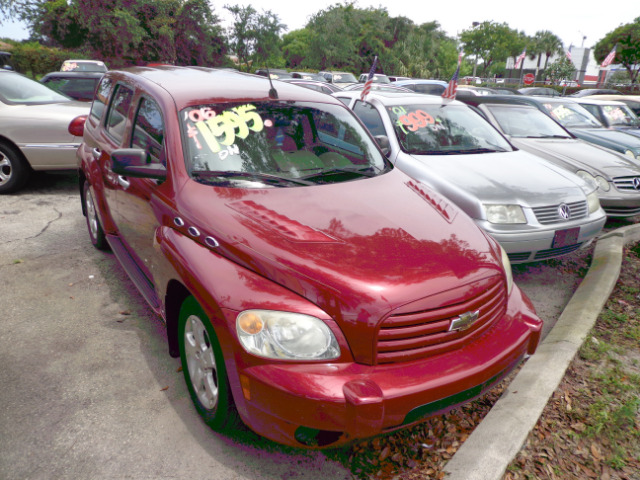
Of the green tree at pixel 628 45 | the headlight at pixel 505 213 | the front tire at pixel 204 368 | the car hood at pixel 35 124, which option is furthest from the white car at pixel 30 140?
the green tree at pixel 628 45

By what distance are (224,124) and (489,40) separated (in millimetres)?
76841

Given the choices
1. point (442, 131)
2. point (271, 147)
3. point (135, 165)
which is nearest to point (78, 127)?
point (135, 165)

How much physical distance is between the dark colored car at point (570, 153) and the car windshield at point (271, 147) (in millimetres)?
3953

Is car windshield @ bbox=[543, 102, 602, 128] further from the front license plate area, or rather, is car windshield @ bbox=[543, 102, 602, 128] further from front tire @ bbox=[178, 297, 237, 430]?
front tire @ bbox=[178, 297, 237, 430]

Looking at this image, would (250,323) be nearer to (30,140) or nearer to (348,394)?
(348,394)

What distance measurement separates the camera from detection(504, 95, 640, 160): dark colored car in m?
7.95

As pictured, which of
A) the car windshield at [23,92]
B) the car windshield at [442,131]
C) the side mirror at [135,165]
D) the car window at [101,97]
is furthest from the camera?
the car windshield at [23,92]

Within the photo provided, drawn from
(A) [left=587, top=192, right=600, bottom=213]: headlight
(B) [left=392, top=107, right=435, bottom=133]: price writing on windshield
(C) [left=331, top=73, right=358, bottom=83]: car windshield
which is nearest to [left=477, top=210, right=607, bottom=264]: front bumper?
(A) [left=587, top=192, right=600, bottom=213]: headlight

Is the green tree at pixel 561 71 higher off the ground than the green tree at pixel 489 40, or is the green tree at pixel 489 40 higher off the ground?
the green tree at pixel 489 40

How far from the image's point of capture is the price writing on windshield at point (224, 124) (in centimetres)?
316

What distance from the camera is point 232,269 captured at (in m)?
2.42

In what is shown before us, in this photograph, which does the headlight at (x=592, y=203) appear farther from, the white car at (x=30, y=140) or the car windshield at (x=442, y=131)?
the white car at (x=30, y=140)

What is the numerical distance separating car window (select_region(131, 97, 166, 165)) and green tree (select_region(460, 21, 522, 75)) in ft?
247

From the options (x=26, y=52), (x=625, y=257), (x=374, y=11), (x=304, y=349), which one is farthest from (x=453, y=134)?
(x=374, y=11)
